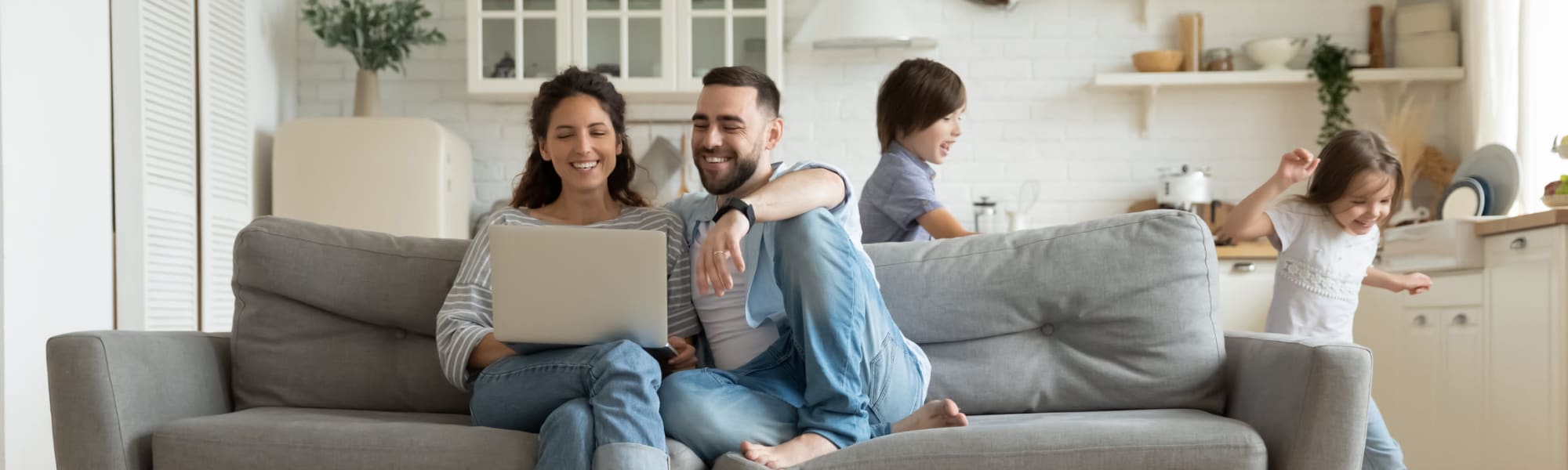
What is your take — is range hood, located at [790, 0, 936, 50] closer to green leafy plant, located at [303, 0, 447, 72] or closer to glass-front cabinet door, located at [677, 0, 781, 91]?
glass-front cabinet door, located at [677, 0, 781, 91]

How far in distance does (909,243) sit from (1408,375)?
209 cm

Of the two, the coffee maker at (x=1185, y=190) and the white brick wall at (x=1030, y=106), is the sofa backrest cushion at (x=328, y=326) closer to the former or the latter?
the white brick wall at (x=1030, y=106)

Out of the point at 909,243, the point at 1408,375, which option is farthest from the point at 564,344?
the point at 1408,375

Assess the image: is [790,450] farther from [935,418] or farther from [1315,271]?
[1315,271]

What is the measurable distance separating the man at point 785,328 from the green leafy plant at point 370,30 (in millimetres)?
2878

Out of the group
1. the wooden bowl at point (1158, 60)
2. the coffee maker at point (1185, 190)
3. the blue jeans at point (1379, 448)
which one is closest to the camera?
the blue jeans at point (1379, 448)

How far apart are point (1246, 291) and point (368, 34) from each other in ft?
10.9

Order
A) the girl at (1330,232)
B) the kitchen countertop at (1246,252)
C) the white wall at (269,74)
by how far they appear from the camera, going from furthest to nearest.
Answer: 1. the white wall at (269,74)
2. the kitchen countertop at (1246,252)
3. the girl at (1330,232)

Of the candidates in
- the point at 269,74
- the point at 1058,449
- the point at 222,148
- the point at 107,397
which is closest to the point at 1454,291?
the point at 1058,449

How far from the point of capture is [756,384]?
6.57 ft

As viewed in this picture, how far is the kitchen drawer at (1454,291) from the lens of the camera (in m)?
3.32

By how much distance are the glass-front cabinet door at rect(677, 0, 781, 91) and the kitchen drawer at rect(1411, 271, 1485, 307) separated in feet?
7.61

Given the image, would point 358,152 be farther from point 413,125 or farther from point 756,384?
point 756,384

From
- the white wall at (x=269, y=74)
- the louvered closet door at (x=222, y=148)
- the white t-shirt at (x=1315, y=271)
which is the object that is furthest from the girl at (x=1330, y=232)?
the white wall at (x=269, y=74)
